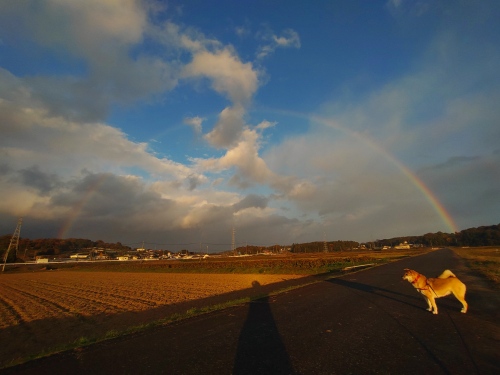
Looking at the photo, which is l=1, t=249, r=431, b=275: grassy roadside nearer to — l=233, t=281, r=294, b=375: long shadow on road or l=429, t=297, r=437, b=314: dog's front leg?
l=429, t=297, r=437, b=314: dog's front leg

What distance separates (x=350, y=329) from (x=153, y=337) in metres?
5.34

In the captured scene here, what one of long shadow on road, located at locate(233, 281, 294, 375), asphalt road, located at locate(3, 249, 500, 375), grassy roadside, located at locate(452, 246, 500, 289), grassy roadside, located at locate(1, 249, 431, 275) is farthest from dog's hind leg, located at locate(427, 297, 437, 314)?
grassy roadside, located at locate(1, 249, 431, 275)

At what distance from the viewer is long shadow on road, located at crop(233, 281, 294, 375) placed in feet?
17.2

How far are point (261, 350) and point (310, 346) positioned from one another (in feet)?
3.64

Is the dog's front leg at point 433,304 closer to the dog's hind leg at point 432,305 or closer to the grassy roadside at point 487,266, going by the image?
the dog's hind leg at point 432,305

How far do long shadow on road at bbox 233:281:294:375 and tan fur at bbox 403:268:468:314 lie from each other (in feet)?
16.2

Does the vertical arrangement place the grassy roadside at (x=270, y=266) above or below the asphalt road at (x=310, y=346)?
above

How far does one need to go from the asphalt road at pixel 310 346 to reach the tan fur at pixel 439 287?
1.60ft

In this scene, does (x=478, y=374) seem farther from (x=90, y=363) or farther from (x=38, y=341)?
(x=38, y=341)

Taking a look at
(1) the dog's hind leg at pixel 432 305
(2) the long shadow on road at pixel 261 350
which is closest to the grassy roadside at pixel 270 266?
(1) the dog's hind leg at pixel 432 305

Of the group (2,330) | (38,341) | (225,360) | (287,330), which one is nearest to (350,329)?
(287,330)

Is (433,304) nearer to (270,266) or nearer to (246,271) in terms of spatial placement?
(246,271)

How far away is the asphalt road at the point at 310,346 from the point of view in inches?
209

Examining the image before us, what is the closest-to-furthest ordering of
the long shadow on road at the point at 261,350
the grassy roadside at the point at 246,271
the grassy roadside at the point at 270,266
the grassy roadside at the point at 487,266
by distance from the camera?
the long shadow on road at the point at 261,350 → the grassy roadside at the point at 246,271 → the grassy roadside at the point at 487,266 → the grassy roadside at the point at 270,266
